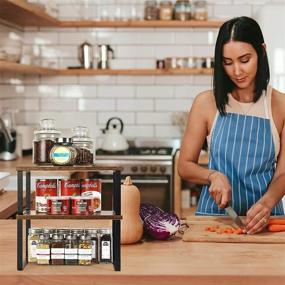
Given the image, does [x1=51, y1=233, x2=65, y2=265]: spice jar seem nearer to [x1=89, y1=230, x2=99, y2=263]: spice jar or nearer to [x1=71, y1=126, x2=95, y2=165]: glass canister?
[x1=89, y1=230, x2=99, y2=263]: spice jar

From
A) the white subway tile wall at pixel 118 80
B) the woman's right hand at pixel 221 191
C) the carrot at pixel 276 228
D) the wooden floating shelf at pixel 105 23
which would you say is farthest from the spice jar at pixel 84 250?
the white subway tile wall at pixel 118 80

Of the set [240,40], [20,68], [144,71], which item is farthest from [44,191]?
[144,71]

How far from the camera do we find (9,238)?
2432mm

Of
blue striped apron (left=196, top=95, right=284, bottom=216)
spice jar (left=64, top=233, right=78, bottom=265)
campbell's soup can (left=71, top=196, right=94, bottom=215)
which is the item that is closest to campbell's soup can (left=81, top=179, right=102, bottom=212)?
campbell's soup can (left=71, top=196, right=94, bottom=215)

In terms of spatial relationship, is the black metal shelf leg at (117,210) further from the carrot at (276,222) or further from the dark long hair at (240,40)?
the dark long hair at (240,40)

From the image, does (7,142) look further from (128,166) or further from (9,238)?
(9,238)

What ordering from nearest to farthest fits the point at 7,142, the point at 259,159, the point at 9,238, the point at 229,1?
the point at 9,238 → the point at 259,159 → the point at 7,142 → the point at 229,1

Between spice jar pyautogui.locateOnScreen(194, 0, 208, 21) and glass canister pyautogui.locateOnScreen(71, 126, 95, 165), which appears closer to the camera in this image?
glass canister pyautogui.locateOnScreen(71, 126, 95, 165)

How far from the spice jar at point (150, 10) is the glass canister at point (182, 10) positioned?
0.17 m

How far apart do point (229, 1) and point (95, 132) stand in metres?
1.58

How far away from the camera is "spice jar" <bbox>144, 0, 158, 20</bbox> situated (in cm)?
559

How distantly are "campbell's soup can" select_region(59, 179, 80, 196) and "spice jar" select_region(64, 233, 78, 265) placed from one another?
0.13 metres

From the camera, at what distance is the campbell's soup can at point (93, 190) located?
201 centimetres
